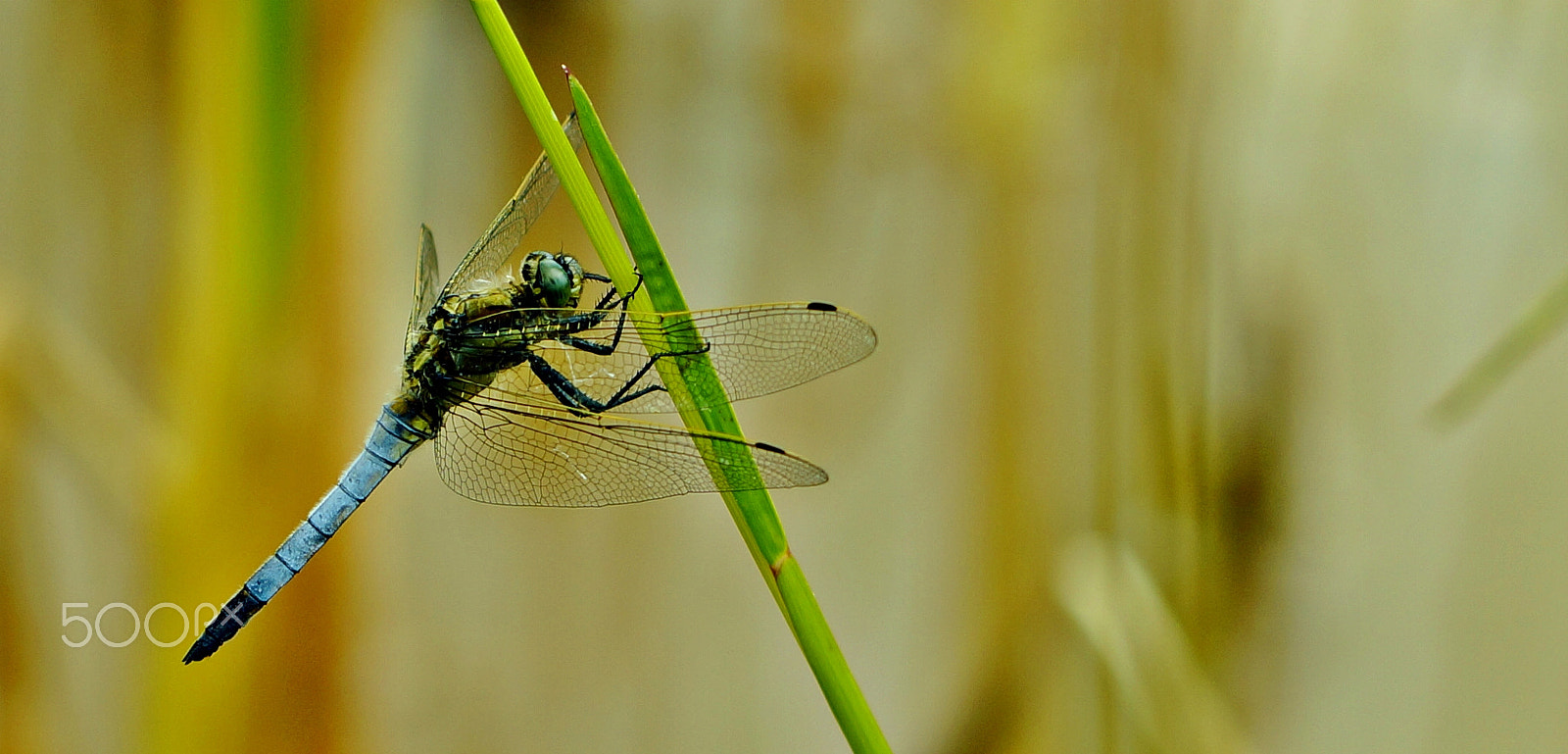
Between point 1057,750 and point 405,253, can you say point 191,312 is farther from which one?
point 1057,750

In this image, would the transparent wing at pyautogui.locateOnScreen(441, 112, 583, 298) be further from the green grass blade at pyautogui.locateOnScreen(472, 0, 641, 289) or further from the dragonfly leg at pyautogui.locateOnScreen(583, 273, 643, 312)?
the green grass blade at pyautogui.locateOnScreen(472, 0, 641, 289)

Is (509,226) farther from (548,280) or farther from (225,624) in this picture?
(225,624)

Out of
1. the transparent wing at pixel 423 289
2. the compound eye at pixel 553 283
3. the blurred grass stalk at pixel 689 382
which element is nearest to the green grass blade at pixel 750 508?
the blurred grass stalk at pixel 689 382

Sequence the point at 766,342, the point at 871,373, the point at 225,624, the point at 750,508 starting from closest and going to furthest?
the point at 750,508, the point at 766,342, the point at 225,624, the point at 871,373

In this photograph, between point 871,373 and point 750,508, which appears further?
point 871,373

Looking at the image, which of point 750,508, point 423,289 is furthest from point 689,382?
point 423,289

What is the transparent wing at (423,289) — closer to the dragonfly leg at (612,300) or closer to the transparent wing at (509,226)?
the transparent wing at (509,226)
